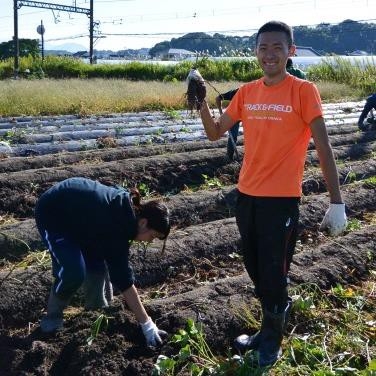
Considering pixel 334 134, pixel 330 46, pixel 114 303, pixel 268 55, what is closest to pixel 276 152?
pixel 268 55

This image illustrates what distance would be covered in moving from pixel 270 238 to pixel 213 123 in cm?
67

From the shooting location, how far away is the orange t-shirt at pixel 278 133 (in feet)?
8.67

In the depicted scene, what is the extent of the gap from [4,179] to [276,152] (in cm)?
359

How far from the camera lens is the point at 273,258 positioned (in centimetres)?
Result: 279

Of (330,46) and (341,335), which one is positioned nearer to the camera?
(341,335)

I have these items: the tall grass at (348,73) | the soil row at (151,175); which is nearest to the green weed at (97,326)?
the soil row at (151,175)

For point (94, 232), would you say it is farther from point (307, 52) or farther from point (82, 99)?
point (307, 52)

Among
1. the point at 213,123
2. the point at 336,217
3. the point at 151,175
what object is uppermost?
the point at 213,123

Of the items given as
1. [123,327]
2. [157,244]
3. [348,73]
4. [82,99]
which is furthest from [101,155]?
[348,73]

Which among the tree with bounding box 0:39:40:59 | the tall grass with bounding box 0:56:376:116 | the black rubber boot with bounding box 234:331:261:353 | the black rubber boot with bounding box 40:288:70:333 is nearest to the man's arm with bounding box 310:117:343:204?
the black rubber boot with bounding box 234:331:261:353

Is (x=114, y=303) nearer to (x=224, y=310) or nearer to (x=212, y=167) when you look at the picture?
(x=224, y=310)

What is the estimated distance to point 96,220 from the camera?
9.64 feet

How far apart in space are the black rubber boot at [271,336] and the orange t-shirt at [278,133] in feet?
1.95

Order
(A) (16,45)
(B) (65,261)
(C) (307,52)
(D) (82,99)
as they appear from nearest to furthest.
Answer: (B) (65,261), (D) (82,99), (A) (16,45), (C) (307,52)
